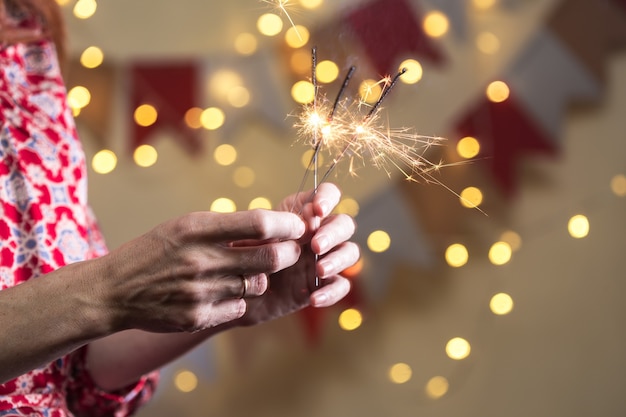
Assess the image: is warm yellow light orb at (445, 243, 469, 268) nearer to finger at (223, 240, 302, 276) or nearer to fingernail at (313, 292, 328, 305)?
fingernail at (313, 292, 328, 305)

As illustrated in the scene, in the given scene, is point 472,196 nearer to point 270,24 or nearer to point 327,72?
point 327,72

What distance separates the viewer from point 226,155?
56.1 inches

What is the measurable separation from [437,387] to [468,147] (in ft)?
1.54

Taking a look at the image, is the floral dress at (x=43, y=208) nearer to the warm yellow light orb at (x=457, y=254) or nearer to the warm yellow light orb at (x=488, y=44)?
the warm yellow light orb at (x=457, y=254)

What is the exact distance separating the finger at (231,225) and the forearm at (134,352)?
312 millimetres

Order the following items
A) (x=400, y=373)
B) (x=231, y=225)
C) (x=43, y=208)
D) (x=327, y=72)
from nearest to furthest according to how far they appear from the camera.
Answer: (x=231, y=225) < (x=43, y=208) < (x=327, y=72) < (x=400, y=373)

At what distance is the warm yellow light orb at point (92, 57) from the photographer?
56.6 inches

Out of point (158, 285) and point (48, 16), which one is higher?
point (48, 16)

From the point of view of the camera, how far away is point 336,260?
0.73 m

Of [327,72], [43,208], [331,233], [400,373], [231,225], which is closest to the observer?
[231,225]

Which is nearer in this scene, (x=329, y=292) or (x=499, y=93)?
(x=329, y=292)

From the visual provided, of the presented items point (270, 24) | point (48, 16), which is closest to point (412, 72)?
point (270, 24)

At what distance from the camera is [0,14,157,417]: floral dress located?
84 centimetres

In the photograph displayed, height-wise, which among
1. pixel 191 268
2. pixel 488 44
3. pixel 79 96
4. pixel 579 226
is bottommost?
pixel 191 268
